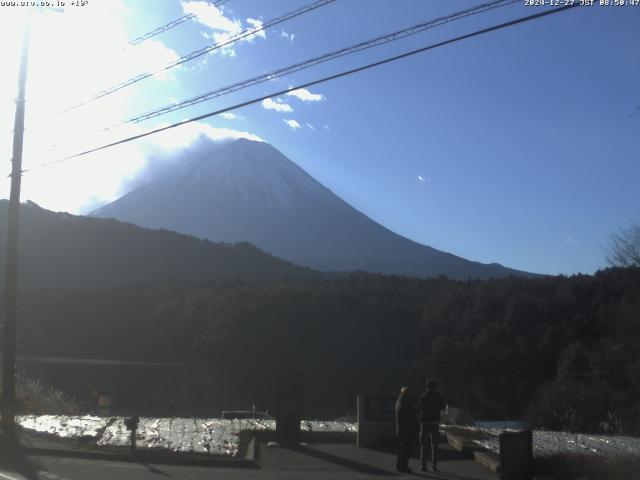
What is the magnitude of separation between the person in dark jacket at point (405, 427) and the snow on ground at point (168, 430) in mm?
2938

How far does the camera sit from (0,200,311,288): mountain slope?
107 metres

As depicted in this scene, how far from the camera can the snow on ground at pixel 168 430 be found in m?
13.5

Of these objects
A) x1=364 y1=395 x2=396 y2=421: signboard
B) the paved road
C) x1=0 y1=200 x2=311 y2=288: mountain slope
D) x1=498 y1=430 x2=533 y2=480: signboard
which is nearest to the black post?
the paved road

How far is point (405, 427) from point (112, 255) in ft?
370

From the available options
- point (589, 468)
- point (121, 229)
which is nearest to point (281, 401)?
point (589, 468)

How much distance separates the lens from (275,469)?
467 inches

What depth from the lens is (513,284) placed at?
243 feet

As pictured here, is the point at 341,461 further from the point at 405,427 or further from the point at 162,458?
the point at 162,458

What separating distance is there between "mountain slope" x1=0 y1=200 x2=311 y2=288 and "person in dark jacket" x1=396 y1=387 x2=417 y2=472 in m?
92.1

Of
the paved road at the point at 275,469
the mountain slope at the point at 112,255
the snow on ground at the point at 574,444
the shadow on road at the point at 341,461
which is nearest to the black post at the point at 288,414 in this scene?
the shadow on road at the point at 341,461

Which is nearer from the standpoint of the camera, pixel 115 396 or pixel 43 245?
pixel 115 396

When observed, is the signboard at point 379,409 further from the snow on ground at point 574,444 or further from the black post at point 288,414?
the snow on ground at point 574,444

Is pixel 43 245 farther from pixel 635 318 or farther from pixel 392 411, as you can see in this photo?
pixel 392 411

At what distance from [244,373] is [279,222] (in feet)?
385
